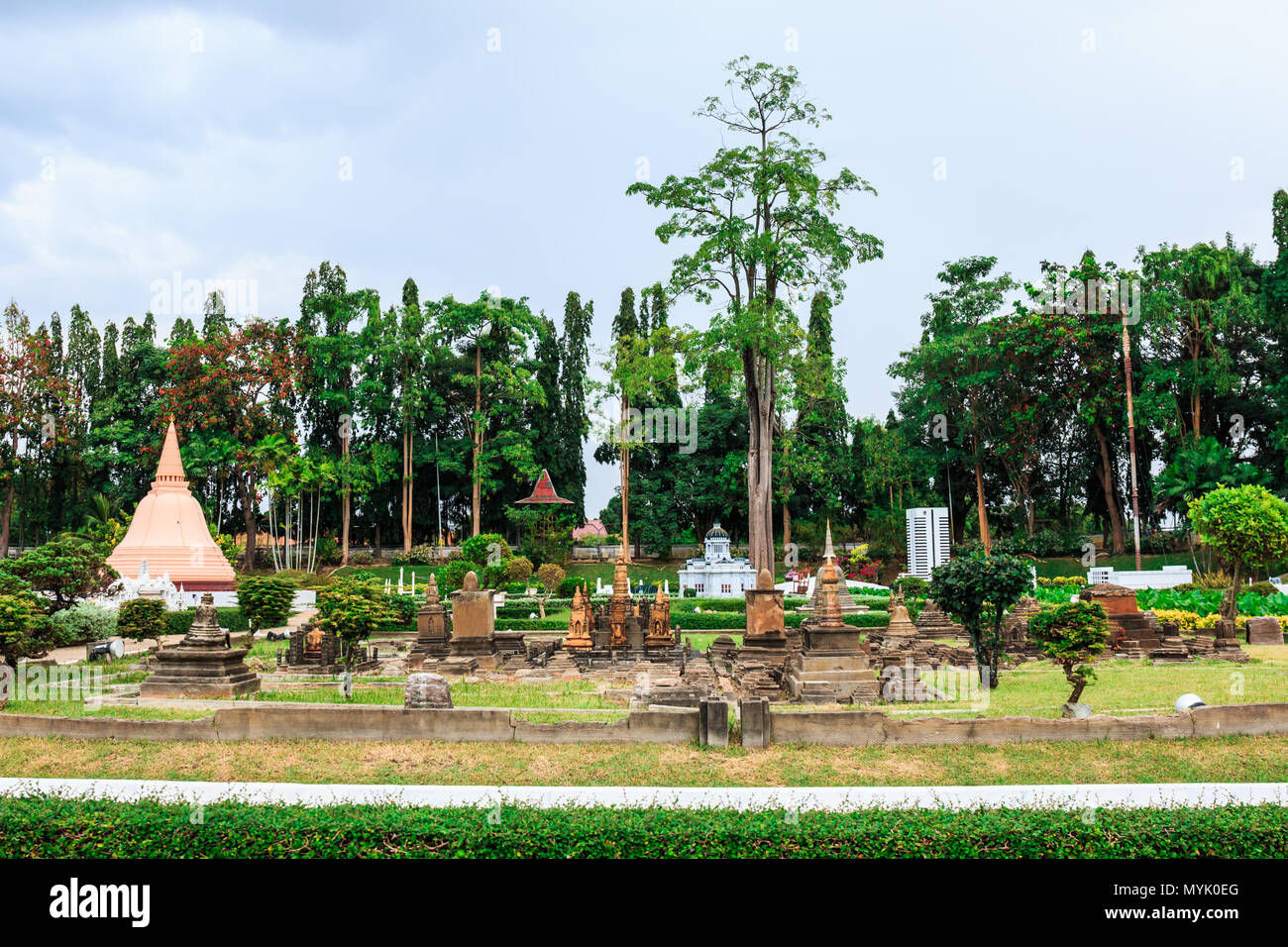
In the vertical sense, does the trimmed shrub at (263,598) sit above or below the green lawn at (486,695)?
above

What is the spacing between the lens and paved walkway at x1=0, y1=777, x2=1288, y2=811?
7594mm

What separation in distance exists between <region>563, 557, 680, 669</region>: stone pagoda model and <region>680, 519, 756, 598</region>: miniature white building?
455 inches

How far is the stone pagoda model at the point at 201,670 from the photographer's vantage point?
42.8 feet

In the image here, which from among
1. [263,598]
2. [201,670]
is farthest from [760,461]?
[201,670]

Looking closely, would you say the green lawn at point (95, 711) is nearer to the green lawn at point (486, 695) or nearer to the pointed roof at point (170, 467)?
the green lawn at point (486, 695)

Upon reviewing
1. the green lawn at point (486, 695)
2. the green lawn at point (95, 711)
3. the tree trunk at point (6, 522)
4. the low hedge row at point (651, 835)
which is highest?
the tree trunk at point (6, 522)

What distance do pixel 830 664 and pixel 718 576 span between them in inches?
732

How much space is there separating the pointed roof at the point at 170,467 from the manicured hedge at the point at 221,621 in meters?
10.6

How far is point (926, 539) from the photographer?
123 feet

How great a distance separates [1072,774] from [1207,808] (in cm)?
191

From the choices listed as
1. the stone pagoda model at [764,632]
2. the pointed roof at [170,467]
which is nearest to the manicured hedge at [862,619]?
the stone pagoda model at [764,632]

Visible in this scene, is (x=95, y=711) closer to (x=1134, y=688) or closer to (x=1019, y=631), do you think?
(x=1134, y=688)
